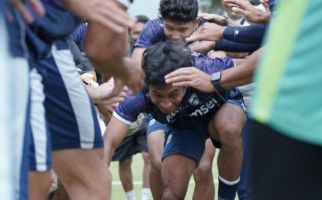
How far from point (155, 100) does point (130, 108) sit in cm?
24

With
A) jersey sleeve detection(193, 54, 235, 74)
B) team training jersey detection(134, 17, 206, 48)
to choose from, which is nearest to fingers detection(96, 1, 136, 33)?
jersey sleeve detection(193, 54, 235, 74)

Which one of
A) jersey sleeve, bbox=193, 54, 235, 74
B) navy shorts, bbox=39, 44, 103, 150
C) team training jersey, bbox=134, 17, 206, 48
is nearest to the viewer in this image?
navy shorts, bbox=39, 44, 103, 150

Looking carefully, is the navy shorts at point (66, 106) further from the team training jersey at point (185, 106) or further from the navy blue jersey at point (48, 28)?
the team training jersey at point (185, 106)

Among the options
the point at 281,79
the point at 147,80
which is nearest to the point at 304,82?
the point at 281,79

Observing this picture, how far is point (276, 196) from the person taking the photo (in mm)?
2504

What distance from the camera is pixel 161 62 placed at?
19.6ft

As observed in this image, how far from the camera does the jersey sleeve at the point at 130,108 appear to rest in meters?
6.20

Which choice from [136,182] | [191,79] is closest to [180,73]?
[191,79]

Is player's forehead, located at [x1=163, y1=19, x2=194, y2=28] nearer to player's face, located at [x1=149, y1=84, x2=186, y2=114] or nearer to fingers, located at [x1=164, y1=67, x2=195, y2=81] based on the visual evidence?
player's face, located at [x1=149, y1=84, x2=186, y2=114]

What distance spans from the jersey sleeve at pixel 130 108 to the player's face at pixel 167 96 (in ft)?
0.52

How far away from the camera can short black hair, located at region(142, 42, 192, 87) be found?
19.4ft

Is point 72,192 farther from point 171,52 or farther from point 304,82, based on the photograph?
point 304,82

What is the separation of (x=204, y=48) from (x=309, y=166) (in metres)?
3.98

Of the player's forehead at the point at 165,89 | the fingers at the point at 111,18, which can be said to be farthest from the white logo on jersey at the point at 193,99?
the fingers at the point at 111,18
